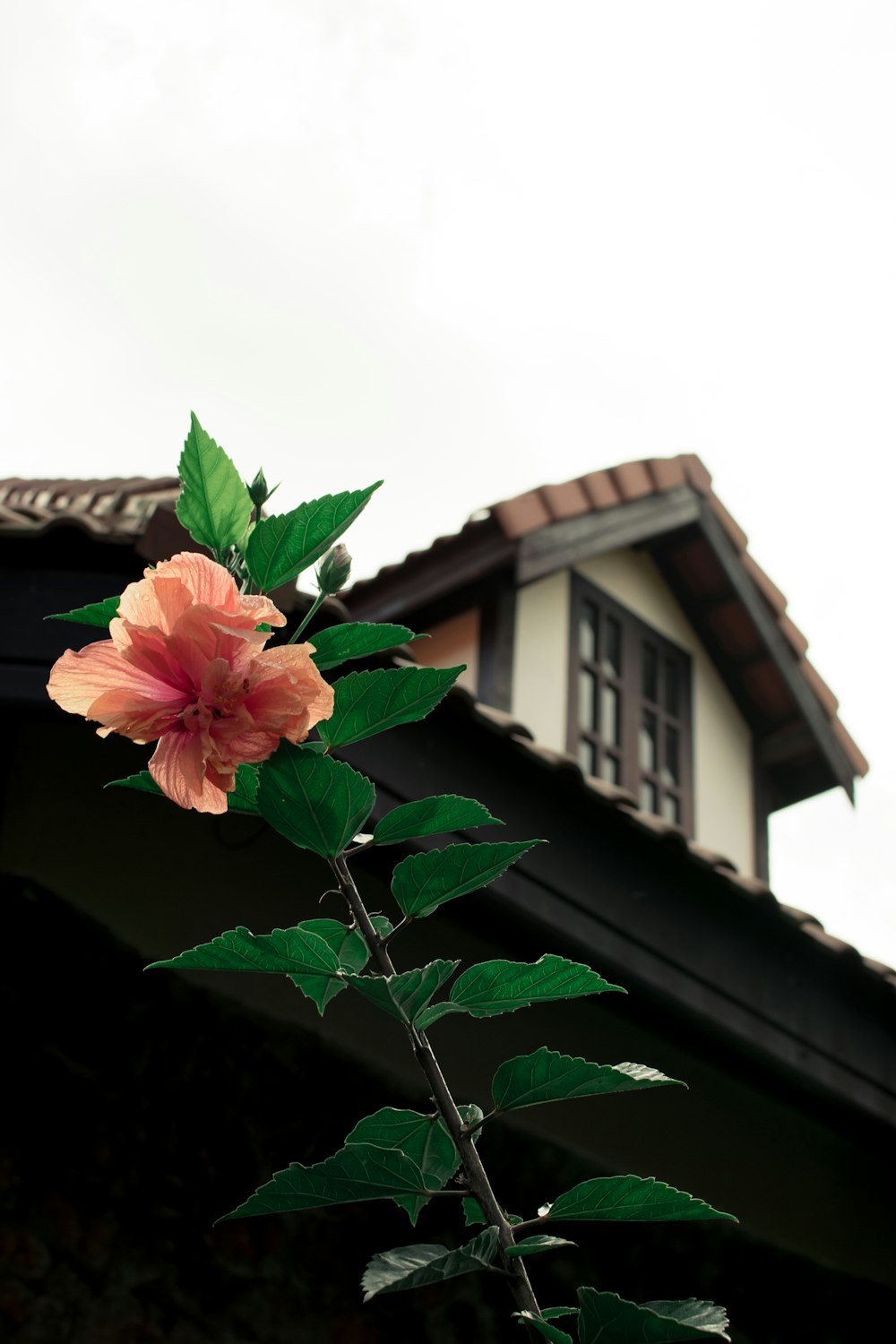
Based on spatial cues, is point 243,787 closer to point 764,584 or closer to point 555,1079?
point 555,1079

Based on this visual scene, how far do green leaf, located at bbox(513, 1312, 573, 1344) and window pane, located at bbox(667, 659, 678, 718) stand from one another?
632 centimetres

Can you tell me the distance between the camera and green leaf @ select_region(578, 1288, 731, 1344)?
0.67m

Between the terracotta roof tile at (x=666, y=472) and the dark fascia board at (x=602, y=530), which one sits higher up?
the terracotta roof tile at (x=666, y=472)

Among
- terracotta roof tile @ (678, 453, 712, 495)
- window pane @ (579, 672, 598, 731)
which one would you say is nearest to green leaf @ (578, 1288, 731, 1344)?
window pane @ (579, 672, 598, 731)

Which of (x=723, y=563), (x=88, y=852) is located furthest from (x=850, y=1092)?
(x=723, y=563)

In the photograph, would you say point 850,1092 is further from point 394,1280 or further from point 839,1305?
point 394,1280

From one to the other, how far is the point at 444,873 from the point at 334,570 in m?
0.23

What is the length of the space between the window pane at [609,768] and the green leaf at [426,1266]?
5.50 m

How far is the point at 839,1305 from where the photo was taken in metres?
3.91

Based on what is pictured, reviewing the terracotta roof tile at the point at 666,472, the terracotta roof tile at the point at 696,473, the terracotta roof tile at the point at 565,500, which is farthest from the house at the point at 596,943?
the terracotta roof tile at the point at 696,473

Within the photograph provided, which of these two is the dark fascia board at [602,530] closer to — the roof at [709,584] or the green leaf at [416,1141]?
the roof at [709,584]

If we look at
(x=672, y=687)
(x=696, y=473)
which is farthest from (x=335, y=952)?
(x=696, y=473)

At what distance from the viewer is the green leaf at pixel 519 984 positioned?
0.73 m

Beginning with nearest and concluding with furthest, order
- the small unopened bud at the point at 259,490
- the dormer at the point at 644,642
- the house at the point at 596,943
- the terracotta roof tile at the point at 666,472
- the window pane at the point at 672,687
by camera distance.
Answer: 1. the small unopened bud at the point at 259,490
2. the house at the point at 596,943
3. the dormer at the point at 644,642
4. the terracotta roof tile at the point at 666,472
5. the window pane at the point at 672,687
